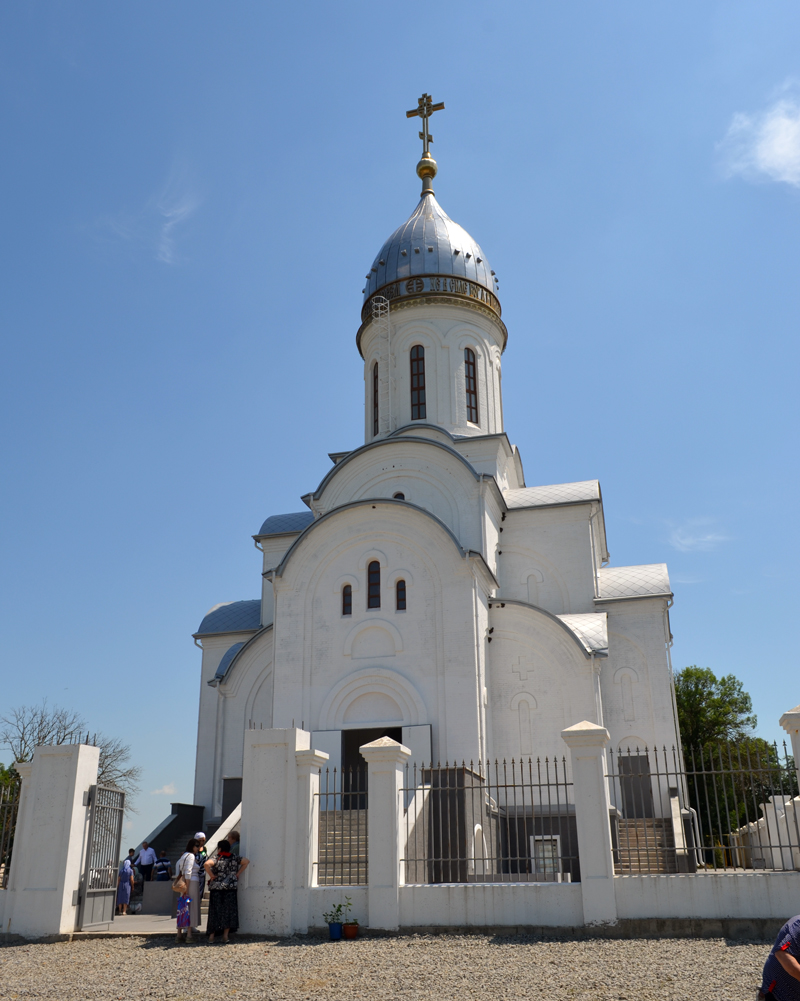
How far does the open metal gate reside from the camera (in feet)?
34.5

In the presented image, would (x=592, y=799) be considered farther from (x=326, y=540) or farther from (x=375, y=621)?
(x=326, y=540)

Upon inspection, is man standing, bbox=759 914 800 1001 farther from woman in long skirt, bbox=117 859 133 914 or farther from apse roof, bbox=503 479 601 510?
apse roof, bbox=503 479 601 510

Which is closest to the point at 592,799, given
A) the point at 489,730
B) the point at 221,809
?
the point at 489,730

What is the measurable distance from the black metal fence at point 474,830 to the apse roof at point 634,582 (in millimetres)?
5505

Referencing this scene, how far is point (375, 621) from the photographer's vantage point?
688 inches

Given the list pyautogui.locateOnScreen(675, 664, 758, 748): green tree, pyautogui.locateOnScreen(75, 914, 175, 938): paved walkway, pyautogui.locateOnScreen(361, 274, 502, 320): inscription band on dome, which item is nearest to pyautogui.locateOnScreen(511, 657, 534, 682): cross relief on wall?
pyautogui.locateOnScreen(75, 914, 175, 938): paved walkway

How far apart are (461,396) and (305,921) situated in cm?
1509

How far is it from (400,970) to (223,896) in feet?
9.42

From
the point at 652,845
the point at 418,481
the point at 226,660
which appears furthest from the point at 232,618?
the point at 652,845

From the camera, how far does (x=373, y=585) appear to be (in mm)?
17922

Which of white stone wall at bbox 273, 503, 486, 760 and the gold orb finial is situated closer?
white stone wall at bbox 273, 503, 486, 760

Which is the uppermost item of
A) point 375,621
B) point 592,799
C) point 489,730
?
point 375,621

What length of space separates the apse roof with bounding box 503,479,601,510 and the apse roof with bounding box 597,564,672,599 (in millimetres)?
2188

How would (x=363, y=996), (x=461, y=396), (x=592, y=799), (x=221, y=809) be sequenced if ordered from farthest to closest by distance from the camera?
(x=461, y=396) → (x=221, y=809) → (x=592, y=799) → (x=363, y=996)
